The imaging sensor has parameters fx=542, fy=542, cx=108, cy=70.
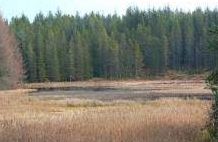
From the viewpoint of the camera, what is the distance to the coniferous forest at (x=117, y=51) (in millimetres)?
109938

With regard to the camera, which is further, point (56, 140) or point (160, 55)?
point (160, 55)

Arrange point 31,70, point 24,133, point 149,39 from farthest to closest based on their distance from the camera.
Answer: point 149,39 → point 31,70 → point 24,133

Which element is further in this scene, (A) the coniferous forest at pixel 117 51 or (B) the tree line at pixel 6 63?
(A) the coniferous forest at pixel 117 51

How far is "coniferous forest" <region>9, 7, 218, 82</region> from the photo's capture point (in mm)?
109938

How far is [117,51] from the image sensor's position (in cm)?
11769

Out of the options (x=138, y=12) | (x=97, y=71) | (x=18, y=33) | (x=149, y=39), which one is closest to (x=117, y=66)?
(x=97, y=71)

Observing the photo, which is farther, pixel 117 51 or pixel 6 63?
pixel 117 51

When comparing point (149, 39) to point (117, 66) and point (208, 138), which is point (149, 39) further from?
point (208, 138)

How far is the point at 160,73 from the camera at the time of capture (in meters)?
124

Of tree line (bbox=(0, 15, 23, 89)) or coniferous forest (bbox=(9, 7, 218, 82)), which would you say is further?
coniferous forest (bbox=(9, 7, 218, 82))

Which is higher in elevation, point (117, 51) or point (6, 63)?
point (117, 51)

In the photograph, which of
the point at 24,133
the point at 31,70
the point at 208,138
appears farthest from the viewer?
the point at 31,70

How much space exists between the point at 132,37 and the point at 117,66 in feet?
62.7

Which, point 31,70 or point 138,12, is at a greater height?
point 138,12
